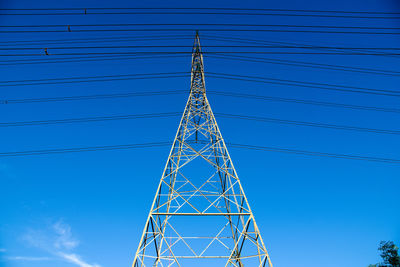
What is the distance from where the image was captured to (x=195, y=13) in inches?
492

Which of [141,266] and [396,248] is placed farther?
[396,248]

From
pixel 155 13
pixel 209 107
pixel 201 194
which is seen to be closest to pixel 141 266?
pixel 201 194

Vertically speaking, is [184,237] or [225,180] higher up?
[225,180]

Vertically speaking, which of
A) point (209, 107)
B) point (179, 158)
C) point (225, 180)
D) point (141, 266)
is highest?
point (209, 107)

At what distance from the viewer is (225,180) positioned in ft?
37.2

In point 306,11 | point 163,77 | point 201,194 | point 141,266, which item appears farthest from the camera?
point 163,77

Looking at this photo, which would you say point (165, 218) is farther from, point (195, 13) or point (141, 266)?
point (195, 13)

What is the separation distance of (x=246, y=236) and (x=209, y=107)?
700cm

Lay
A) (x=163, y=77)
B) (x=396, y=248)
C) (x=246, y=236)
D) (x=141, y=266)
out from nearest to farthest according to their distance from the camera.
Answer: (x=141, y=266) → (x=246, y=236) → (x=163, y=77) → (x=396, y=248)

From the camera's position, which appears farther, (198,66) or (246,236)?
(198,66)

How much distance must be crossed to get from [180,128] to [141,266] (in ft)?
21.1

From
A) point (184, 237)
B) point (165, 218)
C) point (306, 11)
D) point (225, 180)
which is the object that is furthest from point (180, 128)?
point (306, 11)

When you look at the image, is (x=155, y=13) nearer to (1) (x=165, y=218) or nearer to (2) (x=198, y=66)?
(2) (x=198, y=66)

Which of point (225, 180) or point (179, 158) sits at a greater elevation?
point (179, 158)
